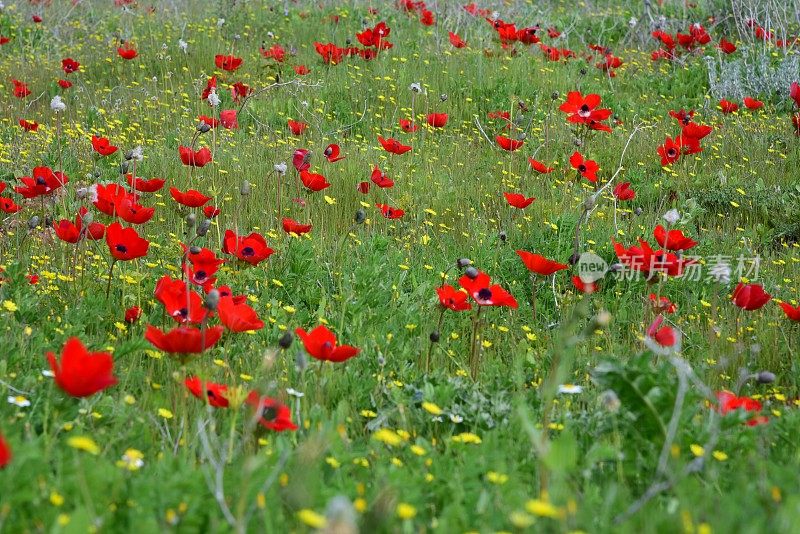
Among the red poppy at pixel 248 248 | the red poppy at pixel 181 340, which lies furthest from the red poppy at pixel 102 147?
the red poppy at pixel 181 340

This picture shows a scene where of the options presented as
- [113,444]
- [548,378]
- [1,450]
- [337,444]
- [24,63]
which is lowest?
[24,63]

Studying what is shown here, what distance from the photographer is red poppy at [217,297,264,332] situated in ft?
7.73

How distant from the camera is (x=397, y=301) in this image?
133 inches

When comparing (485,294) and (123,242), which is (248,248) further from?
(485,294)

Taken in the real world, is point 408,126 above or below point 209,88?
below

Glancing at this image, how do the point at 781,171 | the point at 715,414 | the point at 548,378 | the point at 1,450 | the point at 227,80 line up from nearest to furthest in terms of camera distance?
the point at 1,450 < the point at 715,414 < the point at 548,378 < the point at 781,171 < the point at 227,80

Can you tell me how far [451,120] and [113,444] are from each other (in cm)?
481

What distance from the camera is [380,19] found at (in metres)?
9.19

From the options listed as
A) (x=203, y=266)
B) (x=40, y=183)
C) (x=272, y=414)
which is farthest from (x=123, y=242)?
(x=272, y=414)

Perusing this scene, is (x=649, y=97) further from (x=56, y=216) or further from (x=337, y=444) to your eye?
(x=337, y=444)

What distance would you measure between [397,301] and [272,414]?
4.88 ft

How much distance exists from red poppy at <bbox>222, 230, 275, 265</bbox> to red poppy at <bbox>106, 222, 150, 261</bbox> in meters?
0.38

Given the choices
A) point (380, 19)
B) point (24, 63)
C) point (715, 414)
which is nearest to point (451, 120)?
point (380, 19)

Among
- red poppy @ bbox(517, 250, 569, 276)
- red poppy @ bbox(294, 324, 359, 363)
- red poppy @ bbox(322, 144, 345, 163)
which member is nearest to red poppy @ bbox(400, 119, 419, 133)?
red poppy @ bbox(322, 144, 345, 163)
